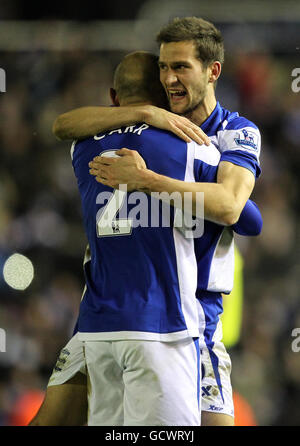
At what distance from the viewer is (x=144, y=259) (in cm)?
268

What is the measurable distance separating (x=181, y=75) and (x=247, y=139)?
41 centimetres

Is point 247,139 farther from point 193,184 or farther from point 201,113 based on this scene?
point 193,184

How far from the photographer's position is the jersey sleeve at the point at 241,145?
2.90 metres

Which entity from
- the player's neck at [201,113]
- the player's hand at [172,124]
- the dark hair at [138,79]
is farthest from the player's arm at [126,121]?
the player's neck at [201,113]

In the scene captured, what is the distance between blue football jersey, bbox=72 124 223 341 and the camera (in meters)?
2.67

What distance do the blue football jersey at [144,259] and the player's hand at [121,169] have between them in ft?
0.13

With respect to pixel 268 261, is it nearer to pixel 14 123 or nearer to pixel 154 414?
pixel 14 123

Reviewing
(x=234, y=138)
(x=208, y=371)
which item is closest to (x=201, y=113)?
(x=234, y=138)

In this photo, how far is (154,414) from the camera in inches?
102

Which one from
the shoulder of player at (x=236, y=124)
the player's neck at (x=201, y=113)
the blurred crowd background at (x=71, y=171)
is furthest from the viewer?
the blurred crowd background at (x=71, y=171)

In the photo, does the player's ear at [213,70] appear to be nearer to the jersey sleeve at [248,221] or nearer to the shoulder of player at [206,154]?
the shoulder of player at [206,154]

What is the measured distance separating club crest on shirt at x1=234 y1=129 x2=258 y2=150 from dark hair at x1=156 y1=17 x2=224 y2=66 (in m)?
0.41

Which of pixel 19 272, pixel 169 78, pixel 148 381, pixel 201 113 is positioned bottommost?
pixel 148 381

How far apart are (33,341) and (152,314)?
3595mm
